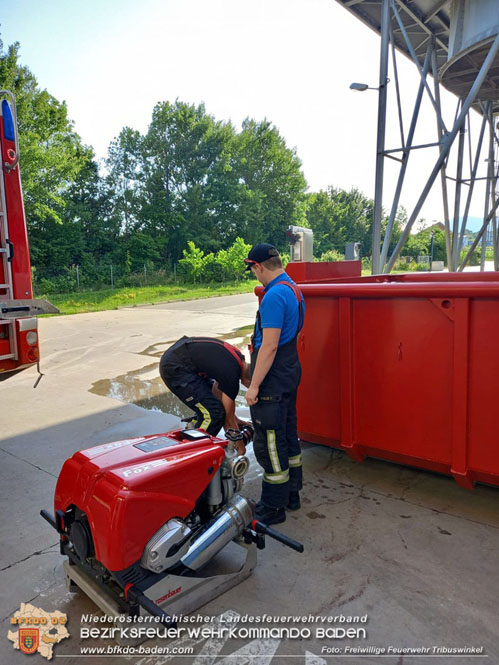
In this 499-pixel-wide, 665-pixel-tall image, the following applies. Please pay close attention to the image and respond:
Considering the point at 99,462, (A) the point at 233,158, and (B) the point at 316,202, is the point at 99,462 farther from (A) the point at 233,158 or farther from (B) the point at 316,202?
(B) the point at 316,202

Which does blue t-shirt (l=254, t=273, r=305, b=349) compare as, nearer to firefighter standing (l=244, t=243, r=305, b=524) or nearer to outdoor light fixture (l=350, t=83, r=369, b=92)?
firefighter standing (l=244, t=243, r=305, b=524)

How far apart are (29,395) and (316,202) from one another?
192 ft

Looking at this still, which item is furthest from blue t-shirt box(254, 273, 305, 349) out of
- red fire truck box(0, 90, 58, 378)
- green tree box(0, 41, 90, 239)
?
green tree box(0, 41, 90, 239)

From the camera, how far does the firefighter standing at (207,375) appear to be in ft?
11.6

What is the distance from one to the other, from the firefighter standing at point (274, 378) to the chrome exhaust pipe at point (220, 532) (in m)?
0.59

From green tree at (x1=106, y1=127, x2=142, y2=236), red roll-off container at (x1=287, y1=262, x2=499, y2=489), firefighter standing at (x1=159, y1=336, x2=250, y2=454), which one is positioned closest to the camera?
red roll-off container at (x1=287, y1=262, x2=499, y2=489)

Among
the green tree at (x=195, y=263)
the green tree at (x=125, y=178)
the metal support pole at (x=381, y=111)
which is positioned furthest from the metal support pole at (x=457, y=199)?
the green tree at (x=125, y=178)

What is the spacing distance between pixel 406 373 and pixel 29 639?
9.07 ft

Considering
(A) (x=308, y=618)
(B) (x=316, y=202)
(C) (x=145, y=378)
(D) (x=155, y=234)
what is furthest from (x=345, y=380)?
(B) (x=316, y=202)

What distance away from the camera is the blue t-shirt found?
3.06 metres

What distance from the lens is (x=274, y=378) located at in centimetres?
317

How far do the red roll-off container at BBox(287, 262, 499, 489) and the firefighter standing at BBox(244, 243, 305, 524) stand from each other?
0.69m

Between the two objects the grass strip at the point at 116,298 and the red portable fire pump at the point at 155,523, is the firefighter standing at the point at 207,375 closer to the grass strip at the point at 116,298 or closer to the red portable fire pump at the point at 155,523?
Result: the red portable fire pump at the point at 155,523

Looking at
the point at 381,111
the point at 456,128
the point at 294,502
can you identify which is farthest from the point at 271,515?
the point at 381,111
